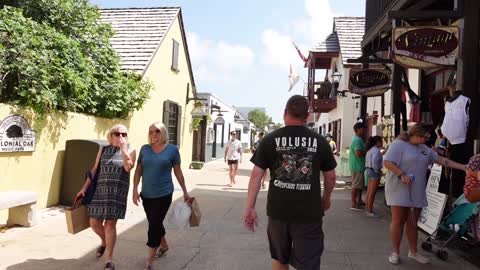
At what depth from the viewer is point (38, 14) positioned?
923 centimetres

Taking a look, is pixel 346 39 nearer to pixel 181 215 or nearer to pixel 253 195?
pixel 181 215

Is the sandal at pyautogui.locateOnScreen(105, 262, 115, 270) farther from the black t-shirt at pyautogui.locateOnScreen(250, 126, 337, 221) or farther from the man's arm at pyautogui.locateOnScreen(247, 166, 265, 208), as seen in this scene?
the black t-shirt at pyautogui.locateOnScreen(250, 126, 337, 221)

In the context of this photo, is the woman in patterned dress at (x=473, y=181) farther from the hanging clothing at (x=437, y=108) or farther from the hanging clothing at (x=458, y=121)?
the hanging clothing at (x=437, y=108)

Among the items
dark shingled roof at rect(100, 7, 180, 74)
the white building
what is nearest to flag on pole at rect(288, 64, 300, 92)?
the white building

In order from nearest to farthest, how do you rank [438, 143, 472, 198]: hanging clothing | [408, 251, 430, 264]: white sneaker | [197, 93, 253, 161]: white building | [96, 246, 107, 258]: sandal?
[96, 246, 107, 258]: sandal, [408, 251, 430, 264]: white sneaker, [438, 143, 472, 198]: hanging clothing, [197, 93, 253, 161]: white building

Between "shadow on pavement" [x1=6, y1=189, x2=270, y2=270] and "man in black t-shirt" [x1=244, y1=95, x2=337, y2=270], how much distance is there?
1553 millimetres

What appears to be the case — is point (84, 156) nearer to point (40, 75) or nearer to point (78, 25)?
point (40, 75)

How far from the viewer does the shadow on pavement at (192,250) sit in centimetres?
475

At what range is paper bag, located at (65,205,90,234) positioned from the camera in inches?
179

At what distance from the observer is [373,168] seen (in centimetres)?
792

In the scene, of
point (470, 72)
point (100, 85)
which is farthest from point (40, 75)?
point (470, 72)

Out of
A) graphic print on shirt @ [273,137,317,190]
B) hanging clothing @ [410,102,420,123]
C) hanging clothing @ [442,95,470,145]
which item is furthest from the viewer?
hanging clothing @ [410,102,420,123]

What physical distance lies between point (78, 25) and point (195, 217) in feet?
22.0

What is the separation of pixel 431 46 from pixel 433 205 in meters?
2.16
